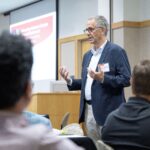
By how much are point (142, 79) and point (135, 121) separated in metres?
0.23

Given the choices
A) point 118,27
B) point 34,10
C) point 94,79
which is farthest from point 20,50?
point 34,10

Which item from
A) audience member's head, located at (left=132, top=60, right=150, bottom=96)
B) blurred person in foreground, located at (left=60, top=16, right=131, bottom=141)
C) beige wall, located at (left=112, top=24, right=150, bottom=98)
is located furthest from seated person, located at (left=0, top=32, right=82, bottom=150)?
beige wall, located at (left=112, top=24, right=150, bottom=98)

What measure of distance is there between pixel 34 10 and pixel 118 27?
4.11m

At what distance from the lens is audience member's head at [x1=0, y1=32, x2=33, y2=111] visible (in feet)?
2.97

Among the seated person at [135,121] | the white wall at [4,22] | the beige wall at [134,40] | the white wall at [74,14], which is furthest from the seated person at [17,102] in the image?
the white wall at [4,22]

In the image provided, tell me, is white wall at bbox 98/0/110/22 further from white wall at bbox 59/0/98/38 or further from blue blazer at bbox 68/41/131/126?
blue blazer at bbox 68/41/131/126

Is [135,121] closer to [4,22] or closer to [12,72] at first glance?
[12,72]

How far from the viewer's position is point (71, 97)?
591cm

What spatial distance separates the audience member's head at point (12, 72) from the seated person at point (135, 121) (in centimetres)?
115

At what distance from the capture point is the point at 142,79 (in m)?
2.12

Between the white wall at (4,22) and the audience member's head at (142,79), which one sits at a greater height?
the white wall at (4,22)

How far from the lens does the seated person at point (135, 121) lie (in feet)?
→ 6.54

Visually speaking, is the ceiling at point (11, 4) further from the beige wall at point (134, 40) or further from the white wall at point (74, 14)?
the beige wall at point (134, 40)

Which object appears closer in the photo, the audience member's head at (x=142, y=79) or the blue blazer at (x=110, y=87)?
the audience member's head at (x=142, y=79)
